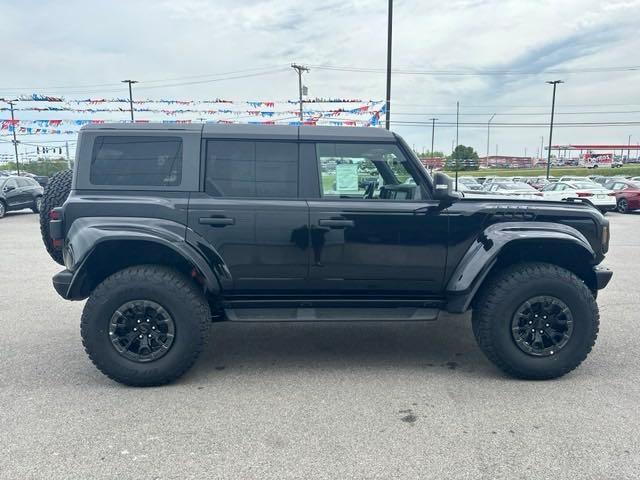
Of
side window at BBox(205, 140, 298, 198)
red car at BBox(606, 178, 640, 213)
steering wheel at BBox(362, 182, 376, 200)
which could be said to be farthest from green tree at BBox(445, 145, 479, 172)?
red car at BBox(606, 178, 640, 213)

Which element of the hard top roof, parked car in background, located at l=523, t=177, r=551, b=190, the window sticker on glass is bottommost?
parked car in background, located at l=523, t=177, r=551, b=190

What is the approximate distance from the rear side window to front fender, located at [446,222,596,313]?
91.6 inches

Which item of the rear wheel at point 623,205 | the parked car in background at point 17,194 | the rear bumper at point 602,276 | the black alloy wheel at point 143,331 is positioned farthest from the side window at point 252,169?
the rear wheel at point 623,205

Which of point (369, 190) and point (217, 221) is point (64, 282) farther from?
point (369, 190)

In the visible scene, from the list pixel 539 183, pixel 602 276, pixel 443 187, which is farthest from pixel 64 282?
pixel 539 183

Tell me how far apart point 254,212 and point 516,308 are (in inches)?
84.7

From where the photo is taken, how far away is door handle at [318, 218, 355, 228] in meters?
3.59

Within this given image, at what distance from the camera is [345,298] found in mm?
3781

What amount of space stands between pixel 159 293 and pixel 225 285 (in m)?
0.49

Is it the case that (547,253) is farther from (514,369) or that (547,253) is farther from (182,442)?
(182,442)

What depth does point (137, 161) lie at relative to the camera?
3.61 meters

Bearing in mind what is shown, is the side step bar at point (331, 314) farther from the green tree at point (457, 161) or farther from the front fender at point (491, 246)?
the green tree at point (457, 161)

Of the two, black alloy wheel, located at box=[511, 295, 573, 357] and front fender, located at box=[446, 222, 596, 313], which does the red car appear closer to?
front fender, located at box=[446, 222, 596, 313]

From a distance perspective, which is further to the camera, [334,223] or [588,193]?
[588,193]
